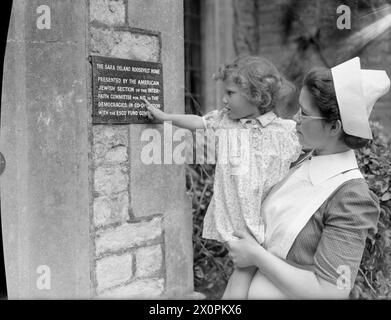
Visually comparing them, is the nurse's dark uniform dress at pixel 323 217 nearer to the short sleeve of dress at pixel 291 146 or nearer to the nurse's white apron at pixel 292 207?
the nurse's white apron at pixel 292 207

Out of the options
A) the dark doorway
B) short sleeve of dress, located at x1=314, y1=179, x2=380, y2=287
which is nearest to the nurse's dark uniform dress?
short sleeve of dress, located at x1=314, y1=179, x2=380, y2=287

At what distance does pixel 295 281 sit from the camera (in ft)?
5.23

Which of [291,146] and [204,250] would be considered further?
[204,250]

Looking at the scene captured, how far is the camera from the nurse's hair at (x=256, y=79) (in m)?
2.71

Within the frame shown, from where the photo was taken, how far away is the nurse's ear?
1.67 meters

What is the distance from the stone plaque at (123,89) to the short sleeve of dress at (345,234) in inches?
51.8

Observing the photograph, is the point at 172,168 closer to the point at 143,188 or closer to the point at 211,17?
the point at 143,188

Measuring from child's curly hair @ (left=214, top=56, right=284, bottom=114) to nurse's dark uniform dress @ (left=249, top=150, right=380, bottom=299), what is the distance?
0.95 m

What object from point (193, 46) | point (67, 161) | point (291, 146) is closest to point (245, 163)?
point (291, 146)

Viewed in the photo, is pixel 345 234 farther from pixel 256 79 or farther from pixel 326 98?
pixel 256 79

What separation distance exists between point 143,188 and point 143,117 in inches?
13.9

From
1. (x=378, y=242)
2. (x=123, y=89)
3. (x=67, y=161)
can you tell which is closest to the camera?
(x=67, y=161)

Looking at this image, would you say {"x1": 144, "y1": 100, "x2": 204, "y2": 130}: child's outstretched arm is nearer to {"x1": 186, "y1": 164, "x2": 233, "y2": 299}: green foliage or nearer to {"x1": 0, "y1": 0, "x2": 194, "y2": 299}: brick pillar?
{"x1": 0, "y1": 0, "x2": 194, "y2": 299}: brick pillar

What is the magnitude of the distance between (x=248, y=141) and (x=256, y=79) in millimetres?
310
